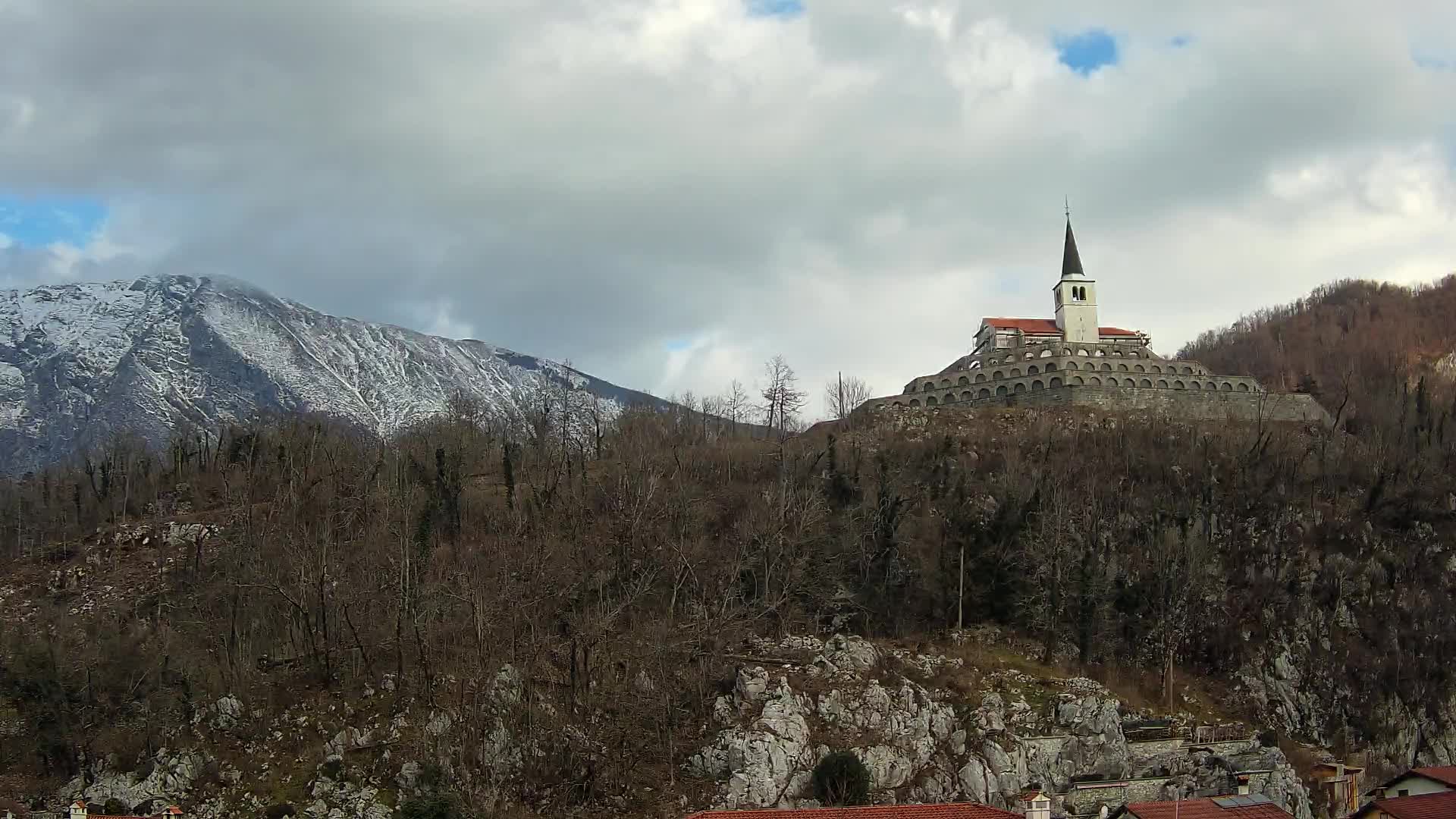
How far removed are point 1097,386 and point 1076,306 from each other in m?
18.0

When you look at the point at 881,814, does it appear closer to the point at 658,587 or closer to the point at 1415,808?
the point at 1415,808

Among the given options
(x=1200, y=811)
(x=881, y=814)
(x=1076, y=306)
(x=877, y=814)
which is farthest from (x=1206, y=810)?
(x=1076, y=306)

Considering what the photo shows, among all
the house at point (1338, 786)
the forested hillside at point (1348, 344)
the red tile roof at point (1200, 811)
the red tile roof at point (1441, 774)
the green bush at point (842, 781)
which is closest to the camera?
the red tile roof at point (1200, 811)

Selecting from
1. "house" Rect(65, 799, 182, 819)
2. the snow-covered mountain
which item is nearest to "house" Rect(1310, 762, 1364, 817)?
"house" Rect(65, 799, 182, 819)

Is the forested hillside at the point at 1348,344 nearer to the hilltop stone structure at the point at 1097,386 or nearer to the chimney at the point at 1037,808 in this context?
the hilltop stone structure at the point at 1097,386

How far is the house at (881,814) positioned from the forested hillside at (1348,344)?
53.6 metres

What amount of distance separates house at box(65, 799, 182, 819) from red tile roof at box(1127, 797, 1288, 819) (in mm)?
32015

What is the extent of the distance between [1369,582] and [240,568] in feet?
180

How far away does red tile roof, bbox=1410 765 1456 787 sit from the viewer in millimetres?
41719

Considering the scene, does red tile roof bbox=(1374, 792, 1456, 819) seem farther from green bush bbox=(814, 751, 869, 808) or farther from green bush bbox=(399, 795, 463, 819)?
green bush bbox=(399, 795, 463, 819)

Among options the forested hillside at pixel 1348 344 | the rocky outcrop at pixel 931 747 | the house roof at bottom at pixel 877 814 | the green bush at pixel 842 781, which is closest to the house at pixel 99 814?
the rocky outcrop at pixel 931 747

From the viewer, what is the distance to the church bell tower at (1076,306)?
10175 cm

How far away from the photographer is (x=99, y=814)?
46781 mm

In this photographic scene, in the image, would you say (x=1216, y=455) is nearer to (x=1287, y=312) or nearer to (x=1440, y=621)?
(x=1440, y=621)
